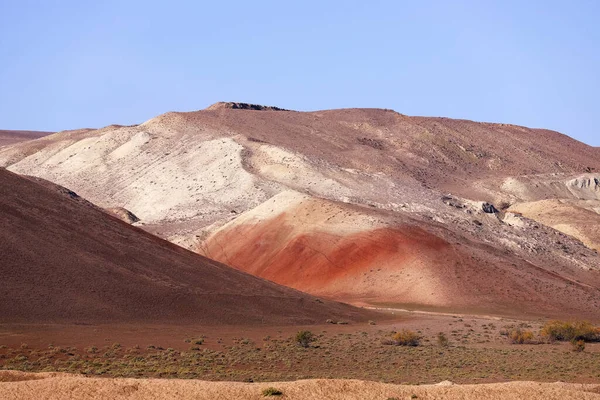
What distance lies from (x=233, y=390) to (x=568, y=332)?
30.6m

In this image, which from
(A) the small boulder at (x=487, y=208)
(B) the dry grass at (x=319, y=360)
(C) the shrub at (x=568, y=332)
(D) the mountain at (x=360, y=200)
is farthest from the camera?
(A) the small boulder at (x=487, y=208)

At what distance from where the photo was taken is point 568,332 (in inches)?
1772

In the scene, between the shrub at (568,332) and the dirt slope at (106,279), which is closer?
the dirt slope at (106,279)

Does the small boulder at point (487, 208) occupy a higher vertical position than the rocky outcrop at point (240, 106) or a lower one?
lower

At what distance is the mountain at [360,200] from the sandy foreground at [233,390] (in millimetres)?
41720

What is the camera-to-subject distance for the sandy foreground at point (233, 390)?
17.2 m

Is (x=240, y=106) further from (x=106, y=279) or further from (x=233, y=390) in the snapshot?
(x=233, y=390)

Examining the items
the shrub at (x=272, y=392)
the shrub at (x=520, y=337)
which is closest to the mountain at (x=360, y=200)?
the shrub at (x=520, y=337)

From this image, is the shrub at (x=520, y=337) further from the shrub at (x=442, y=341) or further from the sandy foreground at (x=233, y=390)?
the sandy foreground at (x=233, y=390)

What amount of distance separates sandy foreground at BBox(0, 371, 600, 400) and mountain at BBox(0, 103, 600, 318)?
137 feet

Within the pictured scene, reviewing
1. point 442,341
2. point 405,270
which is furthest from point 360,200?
point 442,341

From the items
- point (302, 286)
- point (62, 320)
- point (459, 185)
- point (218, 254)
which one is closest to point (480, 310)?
point (302, 286)

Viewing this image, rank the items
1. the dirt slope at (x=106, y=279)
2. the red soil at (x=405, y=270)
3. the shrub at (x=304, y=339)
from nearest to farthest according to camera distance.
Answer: the shrub at (x=304, y=339)
the dirt slope at (x=106, y=279)
the red soil at (x=405, y=270)

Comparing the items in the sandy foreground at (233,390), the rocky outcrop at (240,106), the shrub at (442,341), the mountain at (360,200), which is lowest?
the shrub at (442,341)
